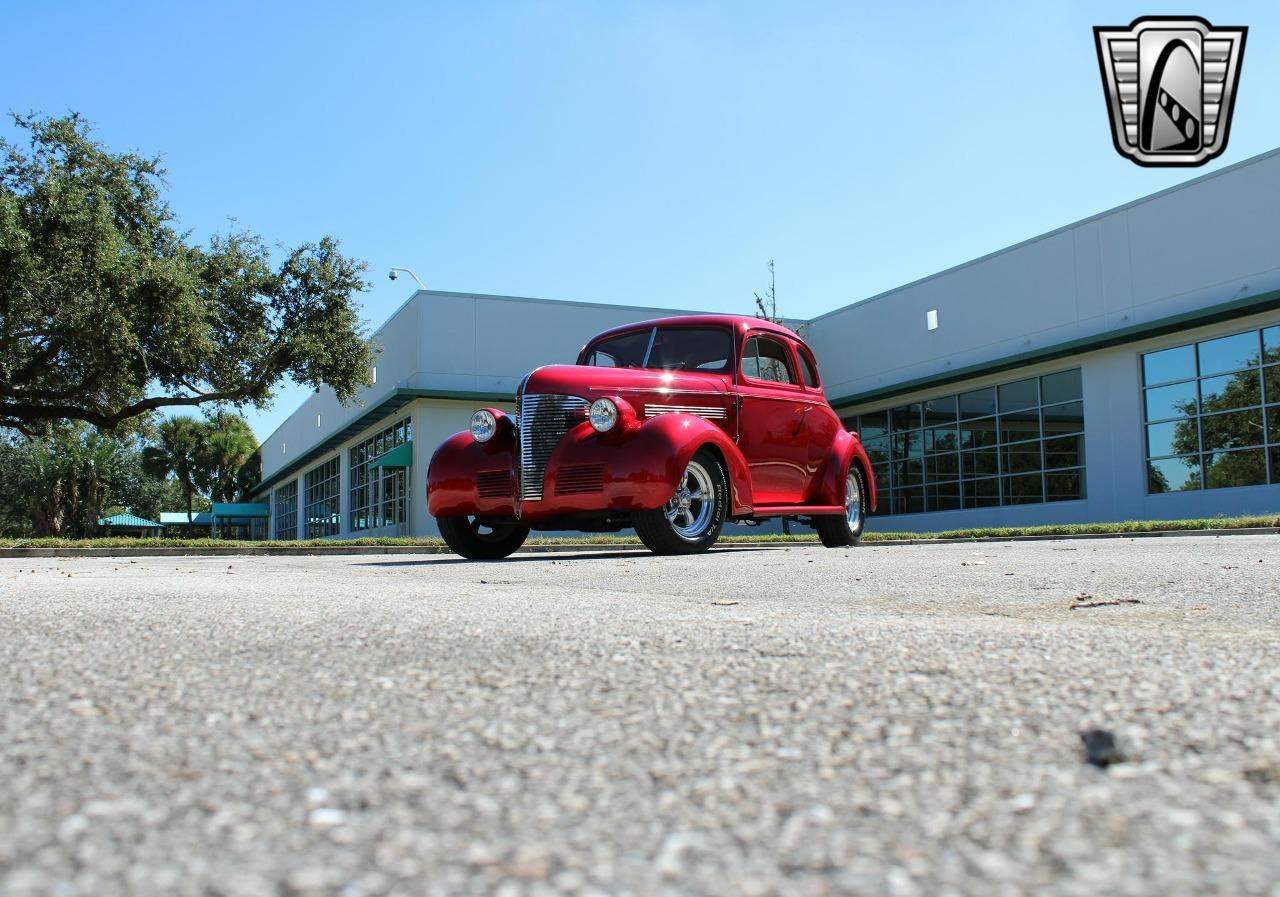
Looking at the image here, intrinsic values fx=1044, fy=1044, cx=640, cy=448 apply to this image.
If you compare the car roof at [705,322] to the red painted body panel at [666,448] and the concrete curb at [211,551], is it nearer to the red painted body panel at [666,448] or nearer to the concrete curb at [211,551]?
the red painted body panel at [666,448]

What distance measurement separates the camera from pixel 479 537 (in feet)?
33.0

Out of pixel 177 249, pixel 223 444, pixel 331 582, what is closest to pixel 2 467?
pixel 223 444

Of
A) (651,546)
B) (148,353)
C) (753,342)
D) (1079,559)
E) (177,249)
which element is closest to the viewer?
(1079,559)

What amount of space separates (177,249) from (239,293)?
1.53 m

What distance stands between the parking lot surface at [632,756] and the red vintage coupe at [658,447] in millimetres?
5168

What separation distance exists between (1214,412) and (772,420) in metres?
12.3

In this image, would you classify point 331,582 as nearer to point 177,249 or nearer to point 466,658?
point 466,658

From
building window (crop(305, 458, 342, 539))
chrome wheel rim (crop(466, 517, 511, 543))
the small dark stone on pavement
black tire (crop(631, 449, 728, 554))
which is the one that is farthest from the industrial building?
the small dark stone on pavement

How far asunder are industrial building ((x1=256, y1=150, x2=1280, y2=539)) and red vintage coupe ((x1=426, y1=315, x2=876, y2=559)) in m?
11.0

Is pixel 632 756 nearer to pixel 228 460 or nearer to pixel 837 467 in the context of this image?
pixel 837 467

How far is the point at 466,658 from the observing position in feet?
8.25

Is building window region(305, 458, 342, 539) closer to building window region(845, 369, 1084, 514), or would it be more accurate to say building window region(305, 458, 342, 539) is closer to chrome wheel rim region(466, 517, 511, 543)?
building window region(845, 369, 1084, 514)

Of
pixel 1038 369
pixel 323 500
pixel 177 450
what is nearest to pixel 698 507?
pixel 1038 369

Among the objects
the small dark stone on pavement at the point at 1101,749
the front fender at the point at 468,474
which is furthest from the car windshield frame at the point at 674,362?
the small dark stone on pavement at the point at 1101,749
